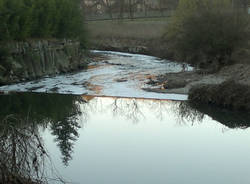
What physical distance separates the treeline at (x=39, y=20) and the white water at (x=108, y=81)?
12.1ft

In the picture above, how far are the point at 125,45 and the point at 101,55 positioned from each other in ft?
17.6

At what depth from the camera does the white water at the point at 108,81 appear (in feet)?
82.7

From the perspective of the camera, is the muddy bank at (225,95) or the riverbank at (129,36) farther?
the riverbank at (129,36)

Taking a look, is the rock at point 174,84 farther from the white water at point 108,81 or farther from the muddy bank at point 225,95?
the muddy bank at point 225,95

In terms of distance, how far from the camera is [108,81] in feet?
93.5

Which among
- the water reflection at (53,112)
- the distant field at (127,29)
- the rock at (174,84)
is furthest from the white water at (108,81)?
the distant field at (127,29)

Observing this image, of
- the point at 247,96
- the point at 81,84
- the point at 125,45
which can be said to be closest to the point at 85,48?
the point at 125,45

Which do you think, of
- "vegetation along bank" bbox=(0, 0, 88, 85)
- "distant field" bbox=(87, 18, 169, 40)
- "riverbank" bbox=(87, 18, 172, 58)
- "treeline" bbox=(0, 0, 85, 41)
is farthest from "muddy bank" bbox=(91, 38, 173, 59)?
"vegetation along bank" bbox=(0, 0, 88, 85)

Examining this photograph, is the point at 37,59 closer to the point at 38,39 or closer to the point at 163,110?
the point at 38,39

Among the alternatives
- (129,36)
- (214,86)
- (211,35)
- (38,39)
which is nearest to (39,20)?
(38,39)

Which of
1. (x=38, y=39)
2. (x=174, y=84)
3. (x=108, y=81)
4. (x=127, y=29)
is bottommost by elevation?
(x=108, y=81)

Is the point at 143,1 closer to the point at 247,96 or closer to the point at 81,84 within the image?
the point at 81,84

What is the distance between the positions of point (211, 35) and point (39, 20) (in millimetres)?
13627

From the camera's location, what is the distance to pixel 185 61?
32344mm
